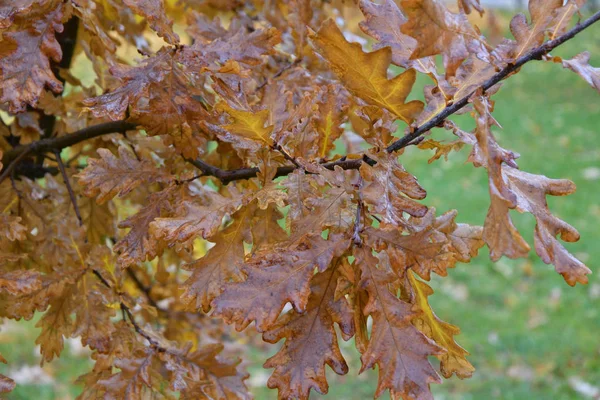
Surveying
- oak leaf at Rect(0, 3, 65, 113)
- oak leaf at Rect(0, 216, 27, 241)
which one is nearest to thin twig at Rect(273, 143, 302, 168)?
oak leaf at Rect(0, 3, 65, 113)

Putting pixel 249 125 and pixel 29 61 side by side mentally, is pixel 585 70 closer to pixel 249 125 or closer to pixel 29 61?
pixel 249 125

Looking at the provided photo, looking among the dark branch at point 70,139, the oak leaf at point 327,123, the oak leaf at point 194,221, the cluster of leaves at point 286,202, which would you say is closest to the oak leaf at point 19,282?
the cluster of leaves at point 286,202

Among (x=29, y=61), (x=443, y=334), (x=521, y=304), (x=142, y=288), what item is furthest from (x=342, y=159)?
(x=521, y=304)

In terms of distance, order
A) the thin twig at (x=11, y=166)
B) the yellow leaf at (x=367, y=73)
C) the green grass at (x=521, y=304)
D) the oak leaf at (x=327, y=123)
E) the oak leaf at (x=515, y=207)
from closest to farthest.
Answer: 1. the oak leaf at (x=515, y=207)
2. the yellow leaf at (x=367, y=73)
3. the oak leaf at (x=327, y=123)
4. the thin twig at (x=11, y=166)
5. the green grass at (x=521, y=304)

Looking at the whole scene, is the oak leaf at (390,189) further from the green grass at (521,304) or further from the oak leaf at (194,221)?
the green grass at (521,304)

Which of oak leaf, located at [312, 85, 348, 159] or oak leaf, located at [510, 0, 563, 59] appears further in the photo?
oak leaf, located at [312, 85, 348, 159]

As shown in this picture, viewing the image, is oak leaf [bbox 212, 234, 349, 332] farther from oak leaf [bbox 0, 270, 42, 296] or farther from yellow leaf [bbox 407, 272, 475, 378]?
oak leaf [bbox 0, 270, 42, 296]
